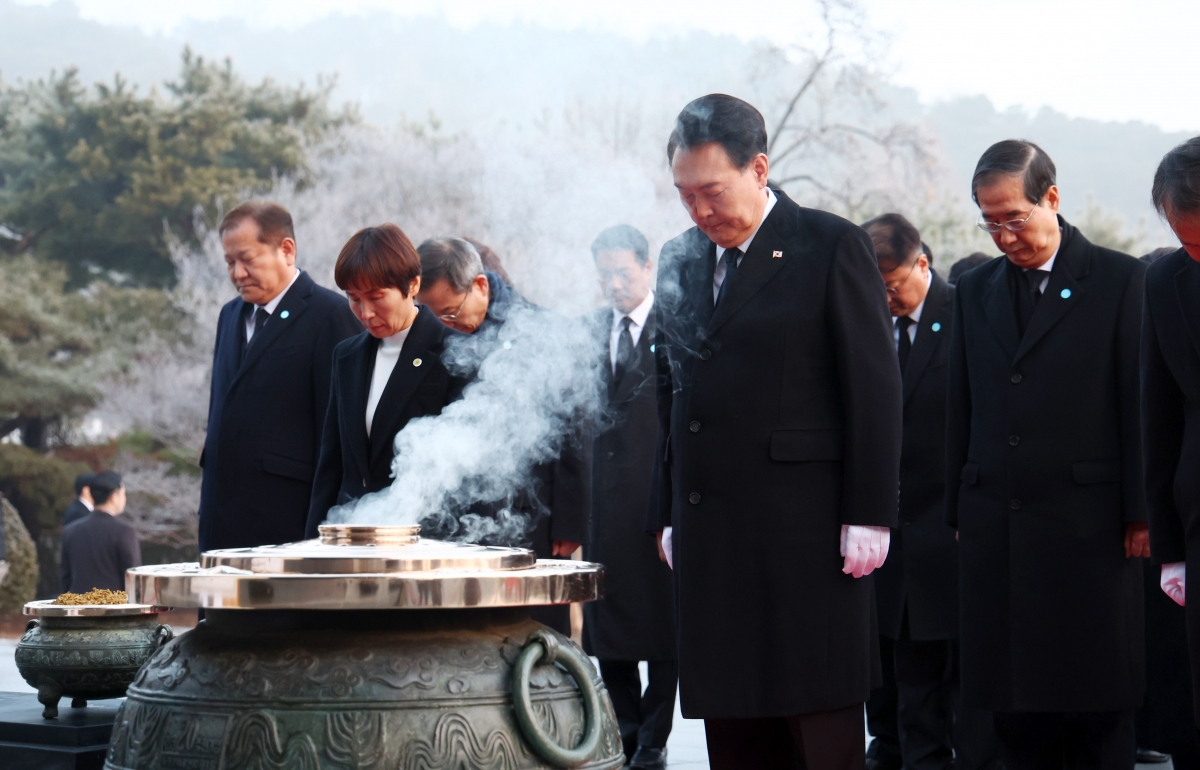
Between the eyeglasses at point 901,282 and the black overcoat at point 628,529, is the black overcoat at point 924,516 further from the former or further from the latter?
the black overcoat at point 628,529

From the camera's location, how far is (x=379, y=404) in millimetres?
3701

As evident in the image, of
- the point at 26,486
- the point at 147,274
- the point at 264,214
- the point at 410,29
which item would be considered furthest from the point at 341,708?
the point at 410,29

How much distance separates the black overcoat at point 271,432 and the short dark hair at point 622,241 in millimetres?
913

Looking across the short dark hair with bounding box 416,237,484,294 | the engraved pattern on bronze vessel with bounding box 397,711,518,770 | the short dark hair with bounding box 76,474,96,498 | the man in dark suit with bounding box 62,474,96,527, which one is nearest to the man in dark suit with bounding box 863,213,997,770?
the short dark hair with bounding box 416,237,484,294

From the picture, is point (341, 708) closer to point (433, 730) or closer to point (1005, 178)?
point (433, 730)

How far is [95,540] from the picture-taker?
9852 mm

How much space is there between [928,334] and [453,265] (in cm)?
172

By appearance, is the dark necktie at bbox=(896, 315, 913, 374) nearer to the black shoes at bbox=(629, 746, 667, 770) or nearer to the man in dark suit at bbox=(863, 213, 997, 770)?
the man in dark suit at bbox=(863, 213, 997, 770)

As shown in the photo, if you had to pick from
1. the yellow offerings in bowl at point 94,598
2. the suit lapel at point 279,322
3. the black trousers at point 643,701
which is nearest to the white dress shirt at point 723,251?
the suit lapel at point 279,322

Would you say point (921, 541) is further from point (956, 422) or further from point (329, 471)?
point (329, 471)

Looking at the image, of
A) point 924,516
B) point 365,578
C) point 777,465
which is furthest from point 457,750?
point 924,516

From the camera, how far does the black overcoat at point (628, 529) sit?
5.13 metres

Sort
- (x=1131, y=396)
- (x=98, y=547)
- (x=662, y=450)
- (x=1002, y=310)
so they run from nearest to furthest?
1. (x=662, y=450)
2. (x=1131, y=396)
3. (x=1002, y=310)
4. (x=98, y=547)

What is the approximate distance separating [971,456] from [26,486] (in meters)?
17.7
